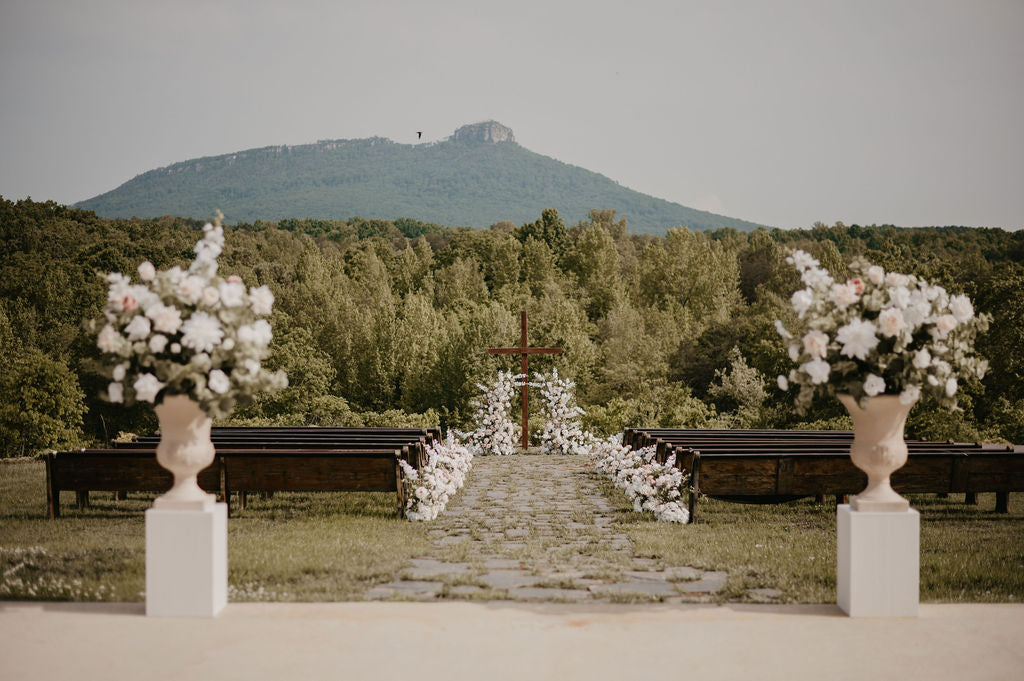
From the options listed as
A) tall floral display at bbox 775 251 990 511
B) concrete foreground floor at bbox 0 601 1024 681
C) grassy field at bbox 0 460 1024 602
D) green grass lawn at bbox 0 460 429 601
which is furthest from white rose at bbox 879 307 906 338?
green grass lawn at bbox 0 460 429 601

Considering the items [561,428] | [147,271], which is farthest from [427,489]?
[561,428]

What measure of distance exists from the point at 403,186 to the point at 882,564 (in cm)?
7701

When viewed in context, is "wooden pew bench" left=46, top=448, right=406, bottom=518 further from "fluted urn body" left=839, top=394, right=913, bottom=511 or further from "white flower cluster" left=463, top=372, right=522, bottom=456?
"white flower cluster" left=463, top=372, right=522, bottom=456

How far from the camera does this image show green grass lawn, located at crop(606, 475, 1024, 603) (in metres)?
6.06

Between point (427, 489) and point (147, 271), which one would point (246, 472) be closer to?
point (427, 489)

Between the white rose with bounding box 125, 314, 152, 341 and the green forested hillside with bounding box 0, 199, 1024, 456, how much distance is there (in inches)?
577

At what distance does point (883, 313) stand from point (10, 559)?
6.32 m

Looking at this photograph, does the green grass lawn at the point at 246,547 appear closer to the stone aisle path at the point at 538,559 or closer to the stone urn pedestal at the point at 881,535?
the stone aisle path at the point at 538,559

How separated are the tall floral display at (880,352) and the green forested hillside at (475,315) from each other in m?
12.9

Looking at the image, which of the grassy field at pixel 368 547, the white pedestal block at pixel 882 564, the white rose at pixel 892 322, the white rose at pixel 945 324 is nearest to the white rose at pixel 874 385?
the white rose at pixel 892 322

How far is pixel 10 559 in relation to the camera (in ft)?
22.1

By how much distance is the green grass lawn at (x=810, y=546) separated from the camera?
19.9 ft

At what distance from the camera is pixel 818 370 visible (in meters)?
4.95

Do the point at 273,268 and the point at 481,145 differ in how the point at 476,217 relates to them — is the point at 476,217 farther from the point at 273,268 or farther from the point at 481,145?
the point at 273,268
